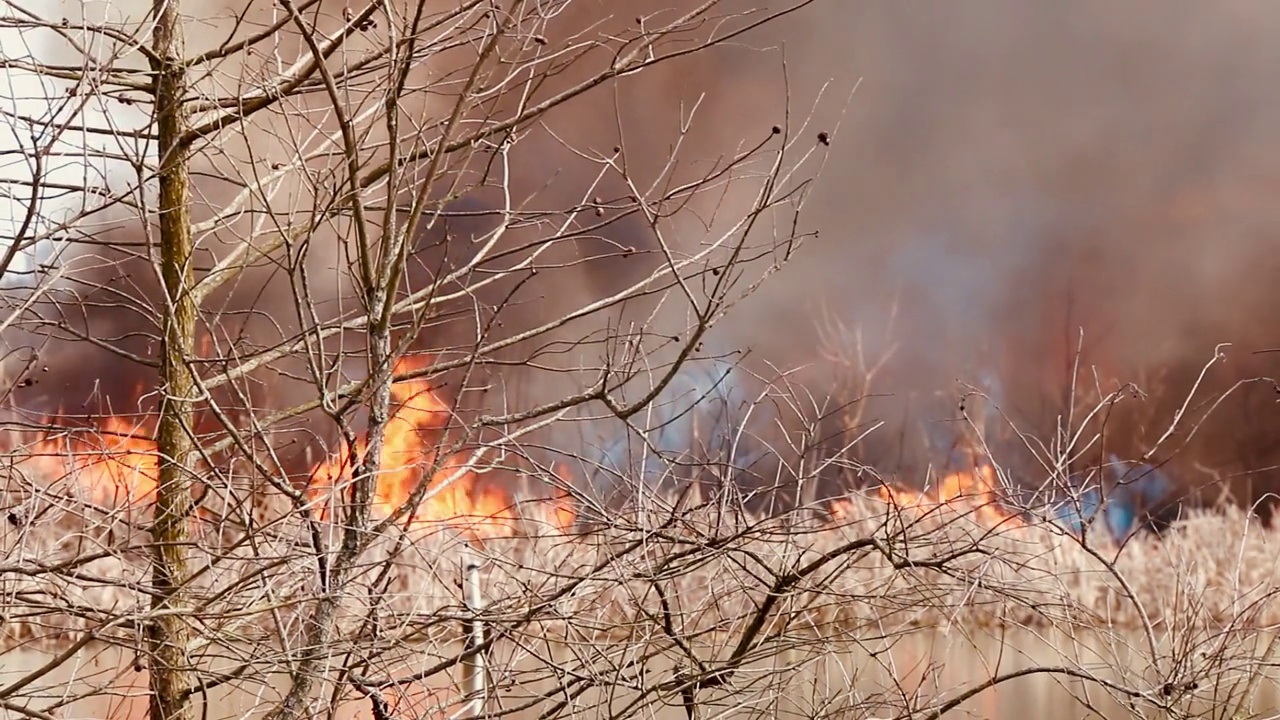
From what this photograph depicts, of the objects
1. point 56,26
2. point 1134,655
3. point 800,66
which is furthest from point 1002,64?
point 56,26

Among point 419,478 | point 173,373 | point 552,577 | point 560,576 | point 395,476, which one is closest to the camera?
point 560,576

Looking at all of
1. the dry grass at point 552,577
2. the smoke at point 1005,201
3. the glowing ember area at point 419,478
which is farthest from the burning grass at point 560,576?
the smoke at point 1005,201

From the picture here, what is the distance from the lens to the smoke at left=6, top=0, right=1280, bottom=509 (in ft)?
12.4

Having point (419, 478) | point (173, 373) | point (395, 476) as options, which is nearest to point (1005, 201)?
point (395, 476)

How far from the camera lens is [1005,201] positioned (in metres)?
4.01

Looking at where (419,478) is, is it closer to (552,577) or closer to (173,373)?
(552,577)

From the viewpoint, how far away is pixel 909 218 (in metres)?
4.06

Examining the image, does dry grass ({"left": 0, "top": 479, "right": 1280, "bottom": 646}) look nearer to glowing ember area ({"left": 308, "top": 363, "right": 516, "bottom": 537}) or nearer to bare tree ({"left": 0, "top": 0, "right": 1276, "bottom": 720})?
bare tree ({"left": 0, "top": 0, "right": 1276, "bottom": 720})

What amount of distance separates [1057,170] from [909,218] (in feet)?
1.94

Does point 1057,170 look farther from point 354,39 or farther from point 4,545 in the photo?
point 4,545

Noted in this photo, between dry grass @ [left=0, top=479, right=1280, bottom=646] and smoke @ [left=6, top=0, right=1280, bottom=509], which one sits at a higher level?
smoke @ [left=6, top=0, right=1280, bottom=509]

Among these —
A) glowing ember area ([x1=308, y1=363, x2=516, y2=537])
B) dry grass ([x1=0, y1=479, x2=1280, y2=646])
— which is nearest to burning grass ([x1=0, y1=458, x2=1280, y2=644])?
dry grass ([x1=0, y1=479, x2=1280, y2=646])

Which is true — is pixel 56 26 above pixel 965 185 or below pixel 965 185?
below

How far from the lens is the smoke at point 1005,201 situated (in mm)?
3766
